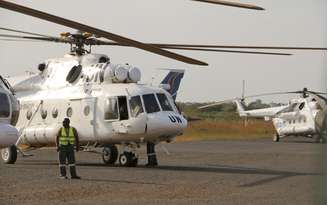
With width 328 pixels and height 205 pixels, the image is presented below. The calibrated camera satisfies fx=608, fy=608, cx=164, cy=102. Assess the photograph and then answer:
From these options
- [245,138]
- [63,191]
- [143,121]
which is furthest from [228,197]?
[245,138]

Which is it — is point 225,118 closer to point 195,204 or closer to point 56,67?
point 56,67

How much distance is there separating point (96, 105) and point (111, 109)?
48 centimetres

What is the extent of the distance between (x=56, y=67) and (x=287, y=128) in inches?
857

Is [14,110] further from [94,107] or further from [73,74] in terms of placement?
[73,74]

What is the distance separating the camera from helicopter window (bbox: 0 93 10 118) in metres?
10.3

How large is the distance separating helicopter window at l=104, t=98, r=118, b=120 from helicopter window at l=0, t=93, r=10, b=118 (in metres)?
4.27

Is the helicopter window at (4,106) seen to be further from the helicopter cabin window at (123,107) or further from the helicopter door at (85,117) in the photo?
the helicopter door at (85,117)

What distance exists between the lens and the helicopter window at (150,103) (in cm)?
1432

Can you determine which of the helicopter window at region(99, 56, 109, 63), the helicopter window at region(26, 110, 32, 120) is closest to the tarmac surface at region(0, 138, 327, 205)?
the helicopter window at region(26, 110, 32, 120)

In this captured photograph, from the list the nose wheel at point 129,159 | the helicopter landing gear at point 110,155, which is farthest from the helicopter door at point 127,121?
the helicopter landing gear at point 110,155

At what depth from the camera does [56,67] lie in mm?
15828

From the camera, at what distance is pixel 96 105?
15.0 meters

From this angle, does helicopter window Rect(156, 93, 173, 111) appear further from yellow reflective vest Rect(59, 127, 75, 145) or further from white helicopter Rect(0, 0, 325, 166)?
yellow reflective vest Rect(59, 127, 75, 145)

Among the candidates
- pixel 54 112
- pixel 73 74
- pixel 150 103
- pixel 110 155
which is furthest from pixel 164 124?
pixel 54 112
